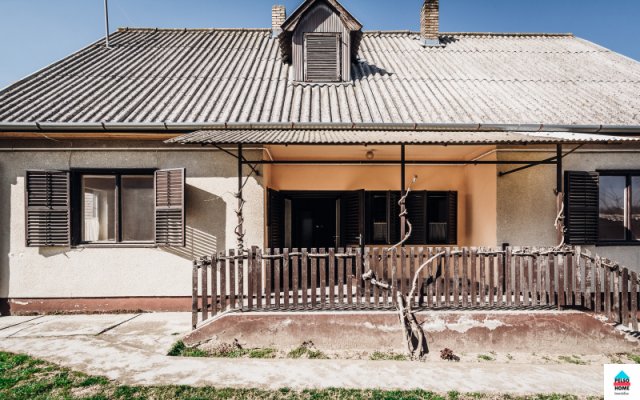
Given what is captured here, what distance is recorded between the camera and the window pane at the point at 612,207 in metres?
6.82

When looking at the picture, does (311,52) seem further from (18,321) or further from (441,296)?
(18,321)

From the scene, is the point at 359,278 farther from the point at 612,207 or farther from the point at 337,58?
the point at 337,58

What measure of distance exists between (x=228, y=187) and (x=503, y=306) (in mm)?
5397

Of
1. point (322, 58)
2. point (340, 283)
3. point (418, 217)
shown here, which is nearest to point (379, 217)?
point (418, 217)

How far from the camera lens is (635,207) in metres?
6.83

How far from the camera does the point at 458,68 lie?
373 inches

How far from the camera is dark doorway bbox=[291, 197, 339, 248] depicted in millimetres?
9031

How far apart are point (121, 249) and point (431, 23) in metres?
11.7

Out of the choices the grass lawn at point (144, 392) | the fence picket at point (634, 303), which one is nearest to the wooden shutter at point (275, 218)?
the grass lawn at point (144, 392)

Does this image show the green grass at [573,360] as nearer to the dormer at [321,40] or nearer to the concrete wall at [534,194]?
the concrete wall at [534,194]

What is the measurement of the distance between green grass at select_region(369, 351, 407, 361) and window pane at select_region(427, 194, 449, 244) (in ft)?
14.2

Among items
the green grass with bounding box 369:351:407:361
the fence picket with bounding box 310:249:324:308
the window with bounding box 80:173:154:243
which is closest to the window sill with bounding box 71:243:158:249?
the window with bounding box 80:173:154:243

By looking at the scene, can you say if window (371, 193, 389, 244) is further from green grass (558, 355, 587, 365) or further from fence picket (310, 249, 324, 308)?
green grass (558, 355, 587, 365)

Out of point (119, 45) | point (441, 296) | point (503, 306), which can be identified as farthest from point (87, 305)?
point (119, 45)
